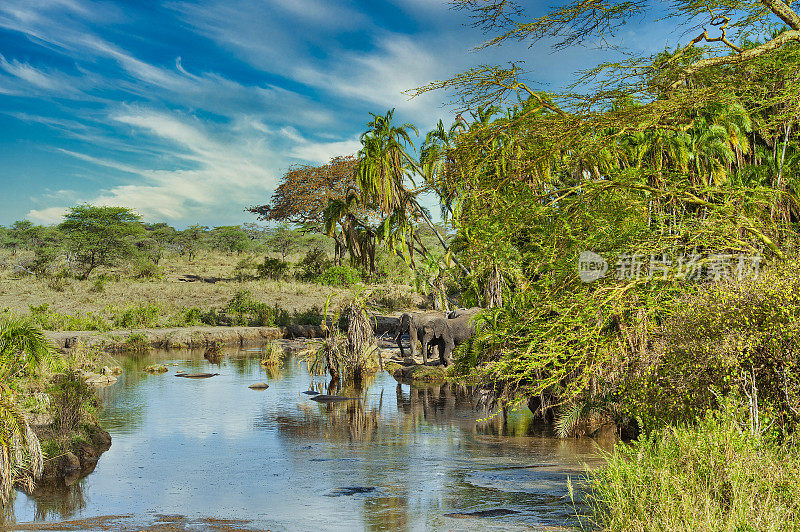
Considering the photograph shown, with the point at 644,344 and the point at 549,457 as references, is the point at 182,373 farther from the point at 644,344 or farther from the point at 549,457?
the point at 644,344

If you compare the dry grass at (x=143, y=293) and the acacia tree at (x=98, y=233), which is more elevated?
the acacia tree at (x=98, y=233)

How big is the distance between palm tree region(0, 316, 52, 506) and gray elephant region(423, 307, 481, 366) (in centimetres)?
1083

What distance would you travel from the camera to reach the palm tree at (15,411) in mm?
7922

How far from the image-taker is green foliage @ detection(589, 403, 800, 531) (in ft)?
17.6

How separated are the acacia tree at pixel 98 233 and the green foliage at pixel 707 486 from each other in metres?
43.1

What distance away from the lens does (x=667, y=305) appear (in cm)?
855

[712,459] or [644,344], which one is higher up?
[644,344]

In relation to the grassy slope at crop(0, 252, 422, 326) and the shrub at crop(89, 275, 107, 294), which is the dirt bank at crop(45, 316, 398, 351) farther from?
the shrub at crop(89, 275, 107, 294)

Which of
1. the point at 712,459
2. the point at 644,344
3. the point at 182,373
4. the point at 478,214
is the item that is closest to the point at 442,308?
the point at 182,373

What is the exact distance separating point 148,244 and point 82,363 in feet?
126

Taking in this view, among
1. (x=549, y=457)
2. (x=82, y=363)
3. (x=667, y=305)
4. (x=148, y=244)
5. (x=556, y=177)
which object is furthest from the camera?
(x=148, y=244)

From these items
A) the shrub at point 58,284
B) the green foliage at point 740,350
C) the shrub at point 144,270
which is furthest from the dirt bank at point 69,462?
the shrub at point 144,270

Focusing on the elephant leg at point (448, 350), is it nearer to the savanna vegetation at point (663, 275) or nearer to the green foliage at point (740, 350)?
the savanna vegetation at point (663, 275)

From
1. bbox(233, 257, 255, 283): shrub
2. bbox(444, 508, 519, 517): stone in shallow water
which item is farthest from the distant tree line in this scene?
bbox(444, 508, 519, 517): stone in shallow water
